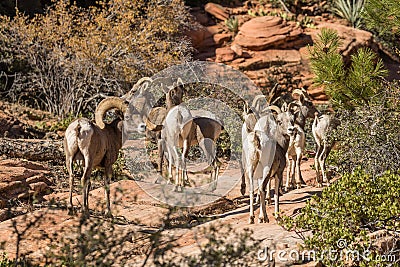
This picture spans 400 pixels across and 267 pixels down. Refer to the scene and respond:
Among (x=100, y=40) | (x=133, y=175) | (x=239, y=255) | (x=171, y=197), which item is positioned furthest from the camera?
(x=100, y=40)

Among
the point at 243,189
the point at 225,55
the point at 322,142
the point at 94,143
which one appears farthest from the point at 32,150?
the point at 225,55

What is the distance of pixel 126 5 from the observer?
19.5 m

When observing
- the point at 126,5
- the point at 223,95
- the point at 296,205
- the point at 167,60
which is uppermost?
the point at 126,5

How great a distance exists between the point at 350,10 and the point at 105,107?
19.9 meters

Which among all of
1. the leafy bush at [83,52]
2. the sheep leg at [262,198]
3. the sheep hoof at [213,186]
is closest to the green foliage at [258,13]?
the leafy bush at [83,52]

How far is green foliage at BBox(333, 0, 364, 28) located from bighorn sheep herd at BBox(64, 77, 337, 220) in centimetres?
1610

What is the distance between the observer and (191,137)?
1127cm

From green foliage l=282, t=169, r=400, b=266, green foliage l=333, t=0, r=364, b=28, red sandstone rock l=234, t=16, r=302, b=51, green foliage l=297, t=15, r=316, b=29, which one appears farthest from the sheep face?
green foliage l=333, t=0, r=364, b=28

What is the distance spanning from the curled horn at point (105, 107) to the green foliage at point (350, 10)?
1900 centimetres

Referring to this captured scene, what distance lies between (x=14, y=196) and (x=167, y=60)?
30.0 feet

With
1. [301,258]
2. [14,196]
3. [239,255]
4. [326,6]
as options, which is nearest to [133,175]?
[14,196]

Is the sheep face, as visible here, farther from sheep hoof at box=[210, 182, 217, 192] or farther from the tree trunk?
the tree trunk

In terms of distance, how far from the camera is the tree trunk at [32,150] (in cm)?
1322

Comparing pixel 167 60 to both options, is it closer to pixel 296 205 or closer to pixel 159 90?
pixel 159 90
